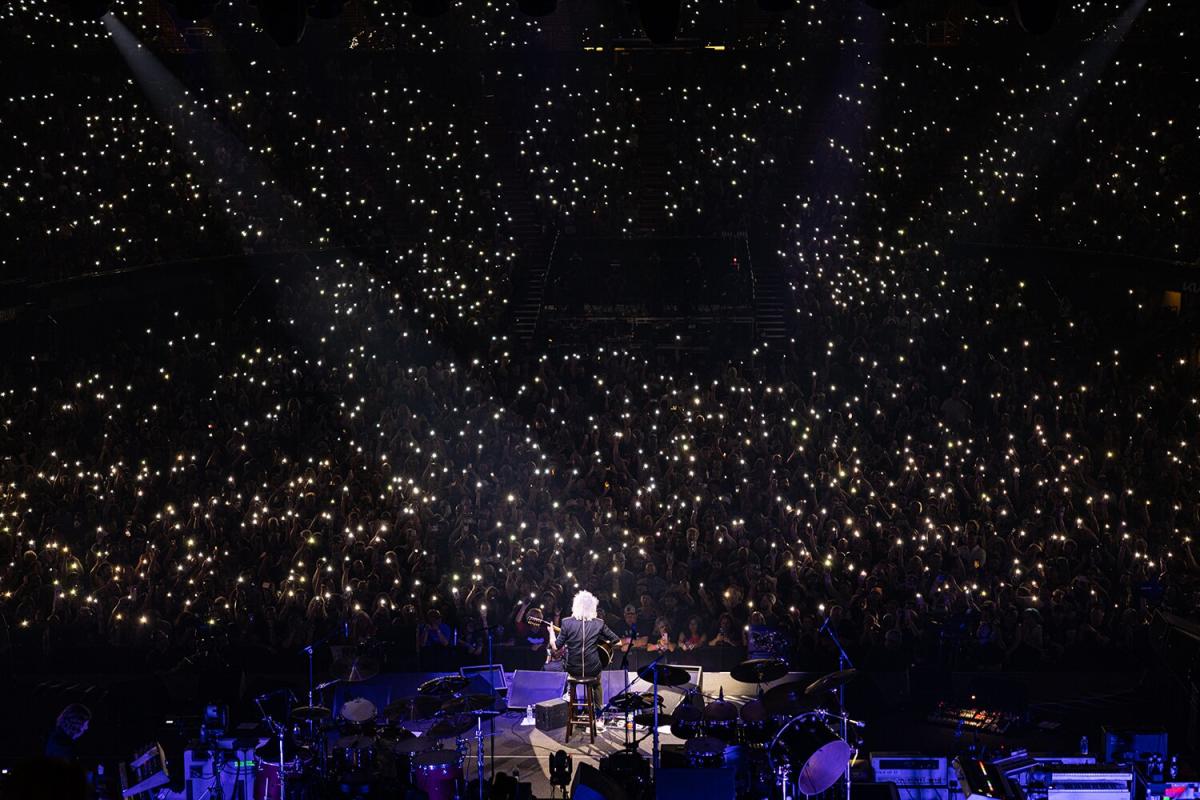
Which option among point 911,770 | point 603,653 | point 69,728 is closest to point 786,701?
point 911,770

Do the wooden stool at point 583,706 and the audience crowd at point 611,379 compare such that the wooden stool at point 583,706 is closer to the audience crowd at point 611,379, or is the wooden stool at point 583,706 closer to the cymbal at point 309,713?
the audience crowd at point 611,379

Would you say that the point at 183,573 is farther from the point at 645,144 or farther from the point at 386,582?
the point at 645,144

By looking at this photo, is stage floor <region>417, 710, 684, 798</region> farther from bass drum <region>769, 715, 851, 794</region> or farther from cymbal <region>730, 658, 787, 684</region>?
bass drum <region>769, 715, 851, 794</region>

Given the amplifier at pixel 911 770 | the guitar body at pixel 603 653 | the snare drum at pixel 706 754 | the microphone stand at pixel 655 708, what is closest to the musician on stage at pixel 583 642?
the guitar body at pixel 603 653

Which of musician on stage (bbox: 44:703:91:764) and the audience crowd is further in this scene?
the audience crowd

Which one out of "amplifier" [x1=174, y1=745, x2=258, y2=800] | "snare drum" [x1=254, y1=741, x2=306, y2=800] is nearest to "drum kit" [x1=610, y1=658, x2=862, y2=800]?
"snare drum" [x1=254, y1=741, x2=306, y2=800]

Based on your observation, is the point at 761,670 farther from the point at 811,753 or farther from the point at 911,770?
the point at 911,770
